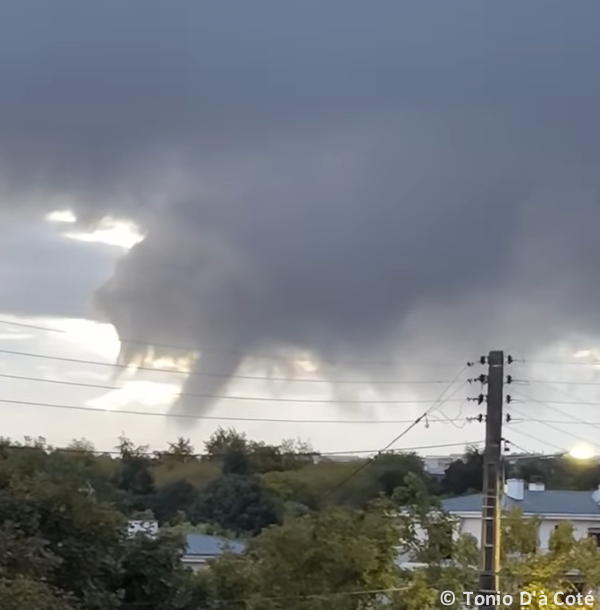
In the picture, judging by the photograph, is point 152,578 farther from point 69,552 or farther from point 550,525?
point 550,525

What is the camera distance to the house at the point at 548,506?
52.7 m

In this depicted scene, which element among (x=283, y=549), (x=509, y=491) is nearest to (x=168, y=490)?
(x=283, y=549)

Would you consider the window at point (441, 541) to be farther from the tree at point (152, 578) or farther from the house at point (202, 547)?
the house at point (202, 547)

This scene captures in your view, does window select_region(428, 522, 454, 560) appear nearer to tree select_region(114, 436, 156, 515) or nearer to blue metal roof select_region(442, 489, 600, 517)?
tree select_region(114, 436, 156, 515)

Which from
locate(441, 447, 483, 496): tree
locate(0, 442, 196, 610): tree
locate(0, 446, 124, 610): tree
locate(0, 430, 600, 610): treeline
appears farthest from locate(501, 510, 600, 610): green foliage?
locate(441, 447, 483, 496): tree

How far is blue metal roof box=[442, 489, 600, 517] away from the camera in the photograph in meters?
53.7

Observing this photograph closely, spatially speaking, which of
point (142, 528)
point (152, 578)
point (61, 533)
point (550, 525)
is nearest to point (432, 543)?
point (142, 528)

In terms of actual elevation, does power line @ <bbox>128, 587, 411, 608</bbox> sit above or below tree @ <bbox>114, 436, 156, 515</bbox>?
below

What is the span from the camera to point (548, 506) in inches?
2250

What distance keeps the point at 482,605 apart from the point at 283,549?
11.4 meters

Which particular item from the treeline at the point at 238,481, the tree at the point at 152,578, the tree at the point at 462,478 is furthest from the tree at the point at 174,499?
the tree at the point at 462,478

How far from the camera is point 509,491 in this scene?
58.7m

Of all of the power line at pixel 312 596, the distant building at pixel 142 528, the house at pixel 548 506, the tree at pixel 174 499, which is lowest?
the power line at pixel 312 596

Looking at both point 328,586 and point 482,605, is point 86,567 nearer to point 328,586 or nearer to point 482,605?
point 482,605
